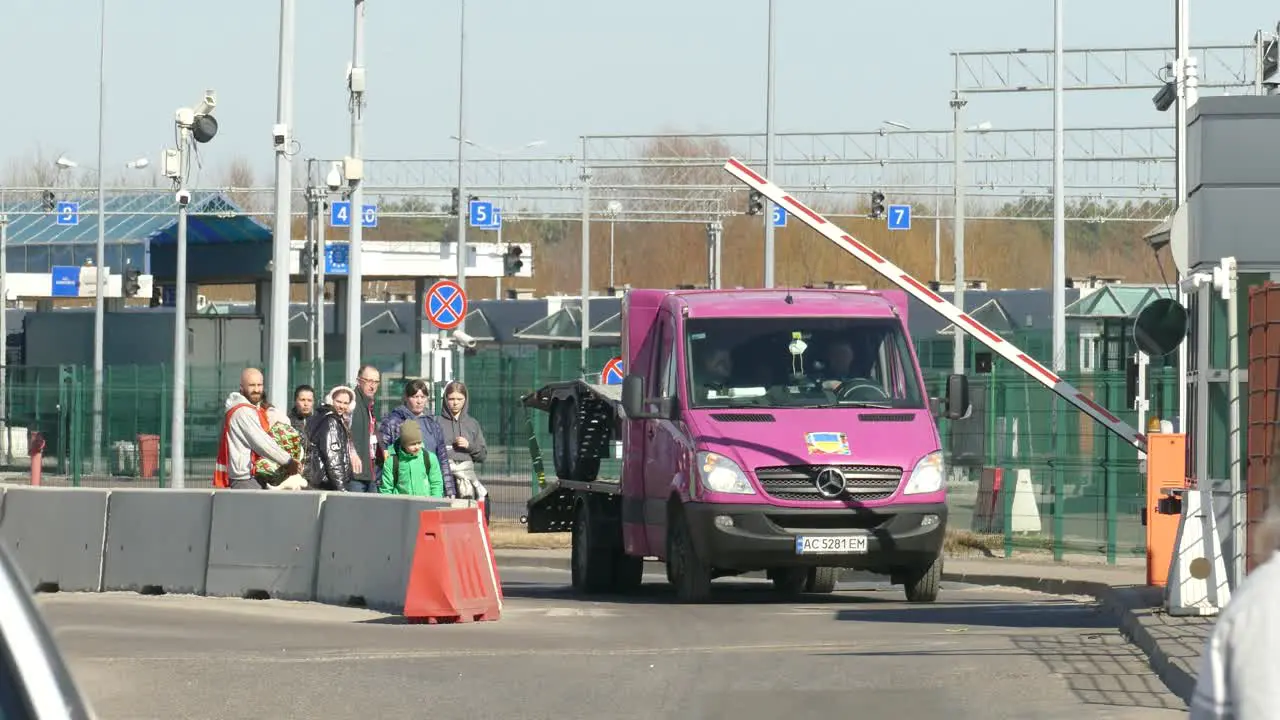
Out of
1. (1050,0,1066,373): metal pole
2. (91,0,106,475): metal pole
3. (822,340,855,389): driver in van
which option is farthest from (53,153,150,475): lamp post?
(822,340,855,389): driver in van

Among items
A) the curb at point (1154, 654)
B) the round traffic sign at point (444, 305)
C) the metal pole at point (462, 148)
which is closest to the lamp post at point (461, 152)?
the metal pole at point (462, 148)

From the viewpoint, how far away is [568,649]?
13.6 m

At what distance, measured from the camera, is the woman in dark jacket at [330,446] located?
1794 cm

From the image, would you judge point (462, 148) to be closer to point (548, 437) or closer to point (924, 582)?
point (548, 437)

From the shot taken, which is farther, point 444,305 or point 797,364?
point 444,305

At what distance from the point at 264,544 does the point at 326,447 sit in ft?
3.08

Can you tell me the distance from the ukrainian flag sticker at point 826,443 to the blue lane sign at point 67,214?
54070 mm

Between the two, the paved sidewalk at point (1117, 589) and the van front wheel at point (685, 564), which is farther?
the van front wheel at point (685, 564)

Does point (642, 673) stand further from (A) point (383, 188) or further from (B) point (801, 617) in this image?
(A) point (383, 188)

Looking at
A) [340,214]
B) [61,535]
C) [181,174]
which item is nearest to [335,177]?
[181,174]

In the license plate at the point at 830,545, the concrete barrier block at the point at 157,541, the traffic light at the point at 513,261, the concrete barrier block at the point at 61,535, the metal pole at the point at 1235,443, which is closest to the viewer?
the metal pole at the point at 1235,443

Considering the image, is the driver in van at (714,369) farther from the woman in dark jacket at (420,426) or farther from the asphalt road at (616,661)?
the woman in dark jacket at (420,426)

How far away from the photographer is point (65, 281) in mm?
63281

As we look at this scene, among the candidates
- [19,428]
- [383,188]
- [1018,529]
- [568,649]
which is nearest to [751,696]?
[568,649]
